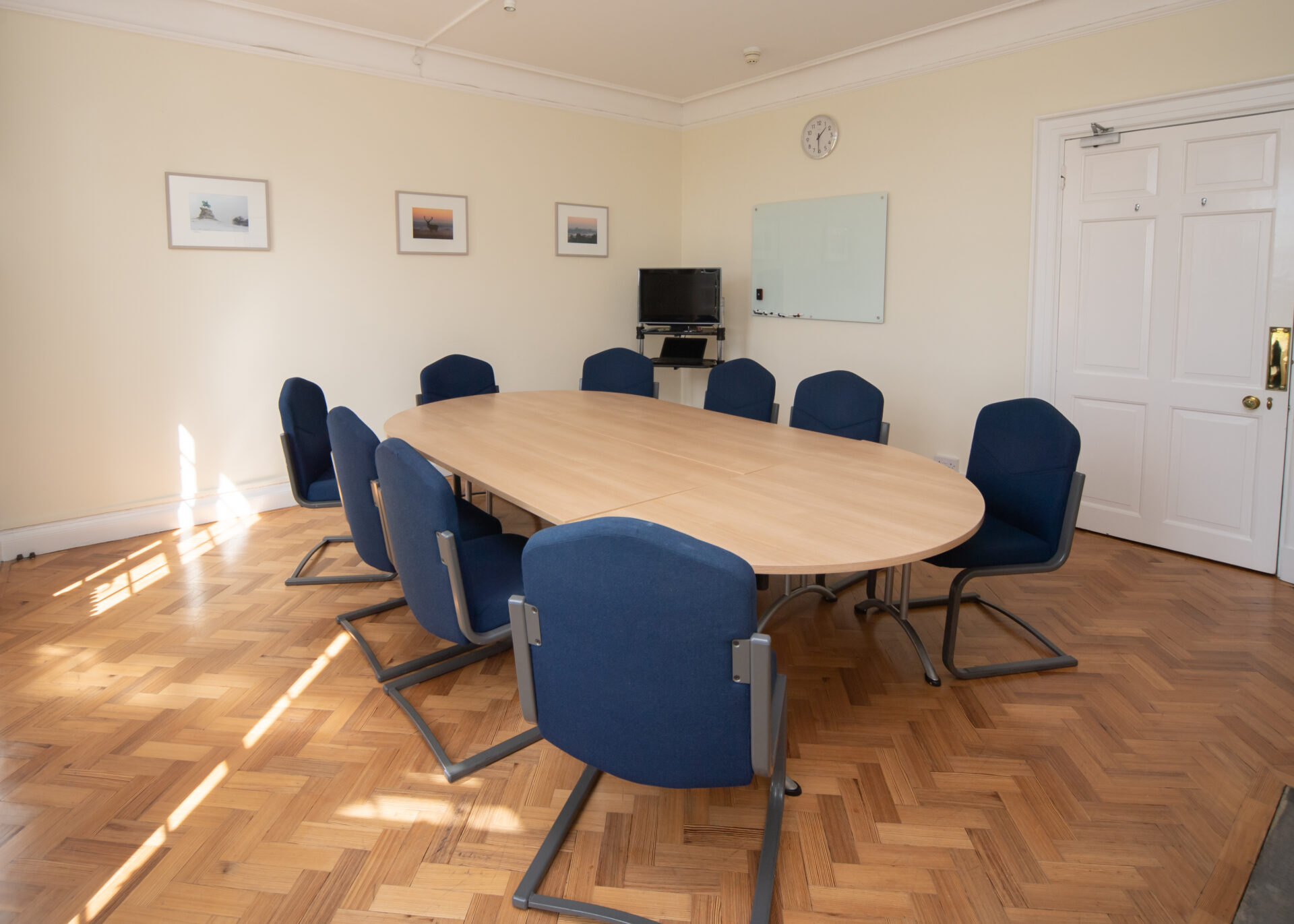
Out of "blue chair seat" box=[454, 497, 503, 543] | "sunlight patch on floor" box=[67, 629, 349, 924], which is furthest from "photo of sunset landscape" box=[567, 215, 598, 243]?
"sunlight patch on floor" box=[67, 629, 349, 924]

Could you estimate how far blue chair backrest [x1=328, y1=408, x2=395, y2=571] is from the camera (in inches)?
106

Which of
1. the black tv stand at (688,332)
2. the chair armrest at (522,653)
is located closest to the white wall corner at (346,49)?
the black tv stand at (688,332)

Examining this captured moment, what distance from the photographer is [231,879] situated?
6.37 feet

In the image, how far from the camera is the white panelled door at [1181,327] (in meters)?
3.78

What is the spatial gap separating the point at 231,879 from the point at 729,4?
4.63 m

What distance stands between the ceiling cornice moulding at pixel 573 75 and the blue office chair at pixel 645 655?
4.28 m

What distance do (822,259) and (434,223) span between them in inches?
110

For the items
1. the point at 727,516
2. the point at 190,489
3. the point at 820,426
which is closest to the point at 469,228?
the point at 190,489

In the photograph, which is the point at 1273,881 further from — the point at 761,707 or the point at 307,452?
the point at 307,452

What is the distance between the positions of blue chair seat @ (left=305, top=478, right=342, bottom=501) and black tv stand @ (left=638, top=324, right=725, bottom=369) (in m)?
3.05

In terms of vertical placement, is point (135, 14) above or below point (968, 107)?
above

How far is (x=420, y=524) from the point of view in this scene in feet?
7.29

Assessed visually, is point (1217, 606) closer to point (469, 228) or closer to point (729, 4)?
point (729, 4)

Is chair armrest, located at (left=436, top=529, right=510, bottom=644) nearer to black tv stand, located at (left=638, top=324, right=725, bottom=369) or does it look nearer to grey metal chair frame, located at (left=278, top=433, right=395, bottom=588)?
grey metal chair frame, located at (left=278, top=433, right=395, bottom=588)
